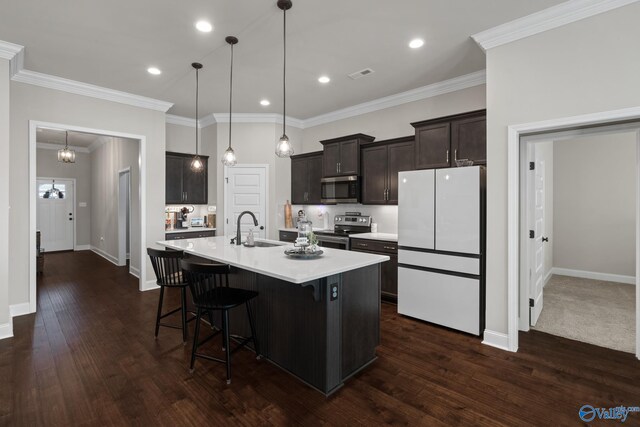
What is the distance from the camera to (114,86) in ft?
14.8

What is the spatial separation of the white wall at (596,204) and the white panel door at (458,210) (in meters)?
4.04

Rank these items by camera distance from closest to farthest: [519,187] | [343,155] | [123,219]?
[519,187], [343,155], [123,219]

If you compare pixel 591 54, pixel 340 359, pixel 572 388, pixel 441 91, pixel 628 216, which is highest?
pixel 441 91

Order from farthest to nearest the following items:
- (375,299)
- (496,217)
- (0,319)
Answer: (0,319) < (496,217) < (375,299)

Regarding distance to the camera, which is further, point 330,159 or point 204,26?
point 330,159

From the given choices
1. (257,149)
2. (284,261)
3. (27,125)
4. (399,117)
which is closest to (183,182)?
(257,149)

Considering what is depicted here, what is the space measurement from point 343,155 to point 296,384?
3700 mm

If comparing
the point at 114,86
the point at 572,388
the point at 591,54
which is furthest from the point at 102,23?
the point at 572,388

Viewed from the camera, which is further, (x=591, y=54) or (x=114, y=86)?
(x=114, y=86)

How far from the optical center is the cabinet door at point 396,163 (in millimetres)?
4535

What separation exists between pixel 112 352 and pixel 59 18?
317 centimetres

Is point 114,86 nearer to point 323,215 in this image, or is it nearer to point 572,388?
point 323,215

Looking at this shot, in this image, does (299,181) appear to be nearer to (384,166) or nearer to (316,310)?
(384,166)

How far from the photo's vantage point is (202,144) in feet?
21.3
